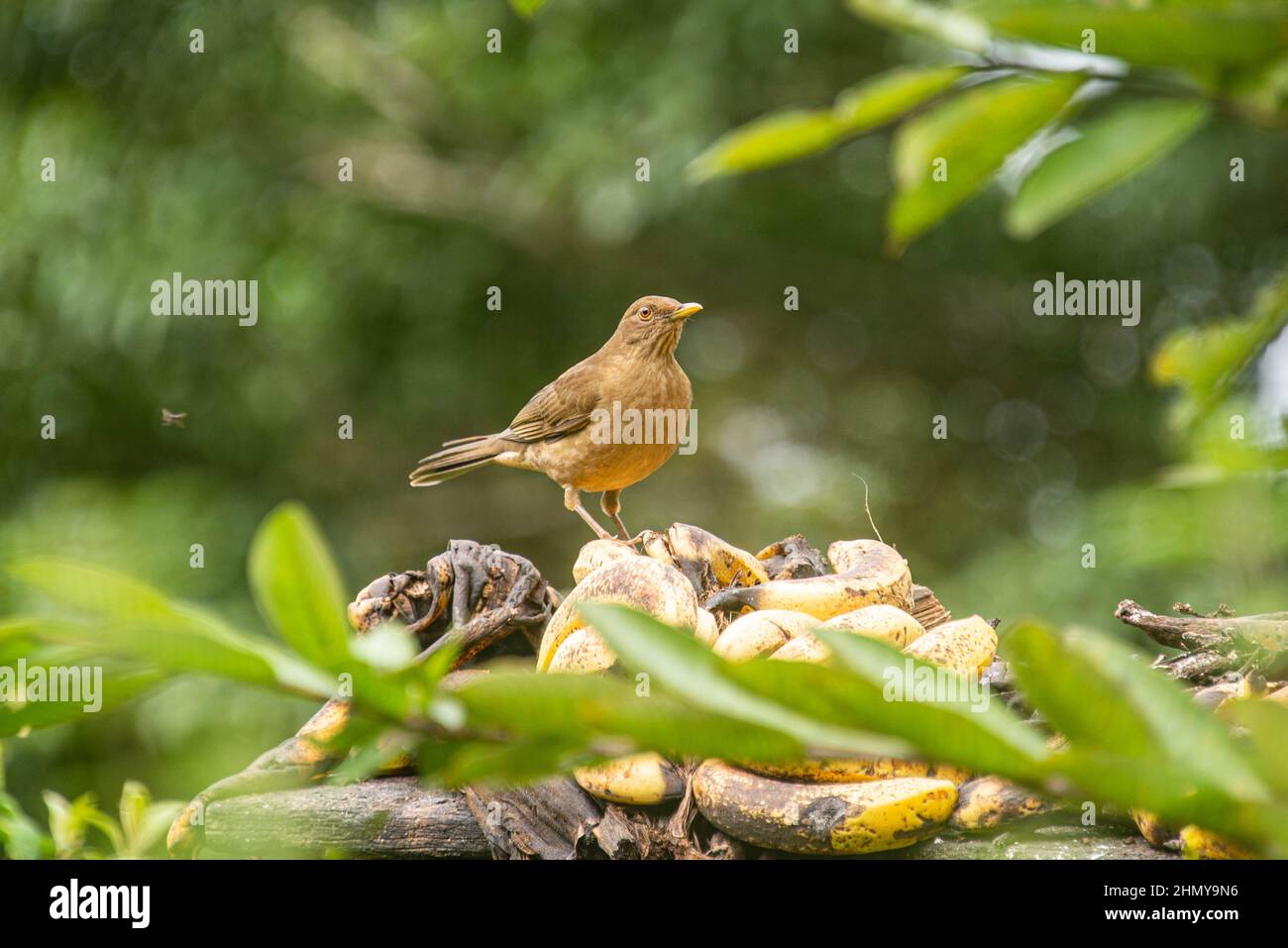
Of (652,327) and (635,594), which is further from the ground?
(652,327)

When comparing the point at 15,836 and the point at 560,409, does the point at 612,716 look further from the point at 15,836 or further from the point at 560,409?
the point at 560,409

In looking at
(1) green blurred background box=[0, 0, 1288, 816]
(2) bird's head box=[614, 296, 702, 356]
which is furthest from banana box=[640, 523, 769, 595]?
(1) green blurred background box=[0, 0, 1288, 816]

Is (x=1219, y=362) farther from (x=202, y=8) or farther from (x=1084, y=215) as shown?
(x=202, y=8)

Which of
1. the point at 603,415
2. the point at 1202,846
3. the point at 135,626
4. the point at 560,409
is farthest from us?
the point at 560,409

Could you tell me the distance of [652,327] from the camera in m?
2.16

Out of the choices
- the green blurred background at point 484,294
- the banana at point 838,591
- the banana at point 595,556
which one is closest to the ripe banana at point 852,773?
the banana at point 838,591

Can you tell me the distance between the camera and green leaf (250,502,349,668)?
301 mm

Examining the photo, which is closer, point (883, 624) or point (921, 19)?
point (921, 19)

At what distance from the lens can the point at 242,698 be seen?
412 centimetres

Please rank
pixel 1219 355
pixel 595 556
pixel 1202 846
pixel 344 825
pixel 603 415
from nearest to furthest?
pixel 1219 355
pixel 1202 846
pixel 344 825
pixel 595 556
pixel 603 415

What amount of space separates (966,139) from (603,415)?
1787 millimetres

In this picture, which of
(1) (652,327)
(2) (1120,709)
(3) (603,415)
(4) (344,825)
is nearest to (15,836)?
(4) (344,825)
